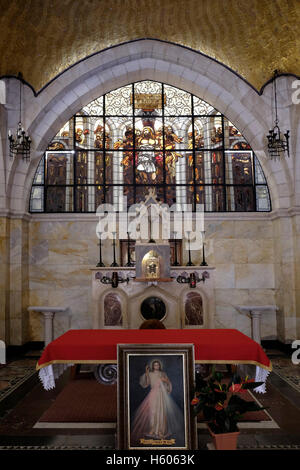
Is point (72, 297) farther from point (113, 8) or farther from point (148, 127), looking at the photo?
point (113, 8)

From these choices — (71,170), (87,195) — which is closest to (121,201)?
(87,195)

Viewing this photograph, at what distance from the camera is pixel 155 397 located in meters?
3.55

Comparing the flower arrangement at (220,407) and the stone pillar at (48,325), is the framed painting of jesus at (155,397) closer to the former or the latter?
the flower arrangement at (220,407)

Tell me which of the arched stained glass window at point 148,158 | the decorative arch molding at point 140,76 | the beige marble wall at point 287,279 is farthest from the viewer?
the arched stained glass window at point 148,158

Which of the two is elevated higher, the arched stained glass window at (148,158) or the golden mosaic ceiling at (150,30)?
the golden mosaic ceiling at (150,30)

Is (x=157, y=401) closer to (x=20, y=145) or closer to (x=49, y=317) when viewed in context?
(x=49, y=317)

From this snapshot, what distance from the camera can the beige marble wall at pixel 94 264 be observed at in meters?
10.2

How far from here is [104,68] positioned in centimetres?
1043

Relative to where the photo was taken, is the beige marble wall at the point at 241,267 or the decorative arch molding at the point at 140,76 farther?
the beige marble wall at the point at 241,267

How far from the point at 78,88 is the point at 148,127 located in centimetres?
231

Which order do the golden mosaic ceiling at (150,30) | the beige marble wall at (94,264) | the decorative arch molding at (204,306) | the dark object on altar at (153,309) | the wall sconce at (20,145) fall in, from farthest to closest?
1. the beige marble wall at (94,264)
2. the dark object on altar at (153,309)
3. the decorative arch molding at (204,306)
4. the wall sconce at (20,145)
5. the golden mosaic ceiling at (150,30)

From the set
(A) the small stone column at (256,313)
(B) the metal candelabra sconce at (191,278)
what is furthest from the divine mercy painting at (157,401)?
(A) the small stone column at (256,313)

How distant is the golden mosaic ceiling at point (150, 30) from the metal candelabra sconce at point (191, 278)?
542 centimetres

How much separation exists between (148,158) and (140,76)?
8.04ft
